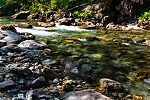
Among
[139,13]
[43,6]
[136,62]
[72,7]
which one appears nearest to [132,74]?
[136,62]

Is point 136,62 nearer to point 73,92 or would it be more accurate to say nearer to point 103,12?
point 73,92

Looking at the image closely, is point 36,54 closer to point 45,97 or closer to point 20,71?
point 20,71

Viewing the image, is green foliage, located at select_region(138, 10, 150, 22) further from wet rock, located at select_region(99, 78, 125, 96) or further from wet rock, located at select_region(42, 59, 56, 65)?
wet rock, located at select_region(99, 78, 125, 96)

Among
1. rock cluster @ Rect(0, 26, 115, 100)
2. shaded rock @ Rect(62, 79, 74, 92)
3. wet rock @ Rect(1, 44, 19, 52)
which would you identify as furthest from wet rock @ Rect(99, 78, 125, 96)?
wet rock @ Rect(1, 44, 19, 52)

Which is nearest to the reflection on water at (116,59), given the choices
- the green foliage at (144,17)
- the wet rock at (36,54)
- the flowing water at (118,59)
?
the flowing water at (118,59)

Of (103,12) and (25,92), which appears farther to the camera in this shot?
(103,12)

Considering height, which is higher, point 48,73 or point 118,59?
point 48,73

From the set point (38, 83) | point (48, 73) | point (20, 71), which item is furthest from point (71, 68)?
point (38, 83)

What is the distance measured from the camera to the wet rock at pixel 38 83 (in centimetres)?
816

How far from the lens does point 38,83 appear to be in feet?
27.2

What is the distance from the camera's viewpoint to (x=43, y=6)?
139 ft

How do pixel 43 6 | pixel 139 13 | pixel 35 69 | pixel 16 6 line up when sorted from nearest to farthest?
pixel 35 69
pixel 139 13
pixel 43 6
pixel 16 6

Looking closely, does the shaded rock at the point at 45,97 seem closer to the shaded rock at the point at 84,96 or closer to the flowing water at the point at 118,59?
the shaded rock at the point at 84,96

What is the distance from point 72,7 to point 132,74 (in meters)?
30.4
